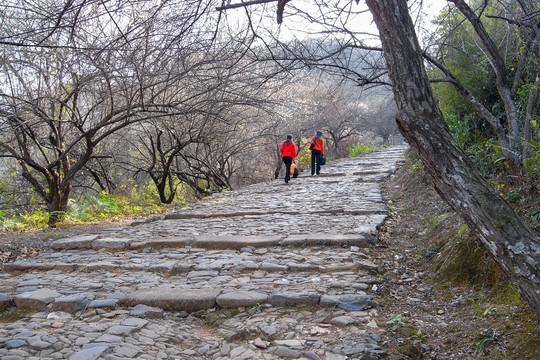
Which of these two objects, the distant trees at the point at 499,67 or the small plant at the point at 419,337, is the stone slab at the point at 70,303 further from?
the distant trees at the point at 499,67

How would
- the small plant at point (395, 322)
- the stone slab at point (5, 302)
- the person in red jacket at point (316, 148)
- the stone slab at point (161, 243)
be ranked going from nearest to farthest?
the small plant at point (395, 322) < the stone slab at point (5, 302) < the stone slab at point (161, 243) < the person in red jacket at point (316, 148)

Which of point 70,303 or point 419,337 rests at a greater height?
point 70,303

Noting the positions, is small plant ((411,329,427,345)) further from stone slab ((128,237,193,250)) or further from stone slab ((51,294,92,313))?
stone slab ((128,237,193,250))

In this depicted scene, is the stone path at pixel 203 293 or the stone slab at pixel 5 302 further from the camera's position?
the stone slab at pixel 5 302

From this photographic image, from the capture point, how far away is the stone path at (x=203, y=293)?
3.41 metres

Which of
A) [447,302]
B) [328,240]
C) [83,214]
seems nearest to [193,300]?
[328,240]

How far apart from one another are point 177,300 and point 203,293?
271 millimetres

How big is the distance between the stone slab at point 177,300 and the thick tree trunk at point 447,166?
7.93 ft

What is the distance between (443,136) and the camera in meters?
3.21

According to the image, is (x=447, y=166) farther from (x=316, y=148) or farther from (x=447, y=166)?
(x=316, y=148)

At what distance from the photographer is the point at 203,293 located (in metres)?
4.42

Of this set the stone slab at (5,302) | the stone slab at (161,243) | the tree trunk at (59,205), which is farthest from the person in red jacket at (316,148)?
the stone slab at (5,302)

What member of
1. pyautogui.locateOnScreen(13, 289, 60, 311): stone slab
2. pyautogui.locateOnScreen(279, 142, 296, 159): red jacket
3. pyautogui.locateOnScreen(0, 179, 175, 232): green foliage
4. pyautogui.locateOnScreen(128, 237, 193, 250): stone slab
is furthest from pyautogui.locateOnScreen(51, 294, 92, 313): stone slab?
pyautogui.locateOnScreen(279, 142, 296, 159): red jacket

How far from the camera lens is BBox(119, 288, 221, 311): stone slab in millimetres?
4266
